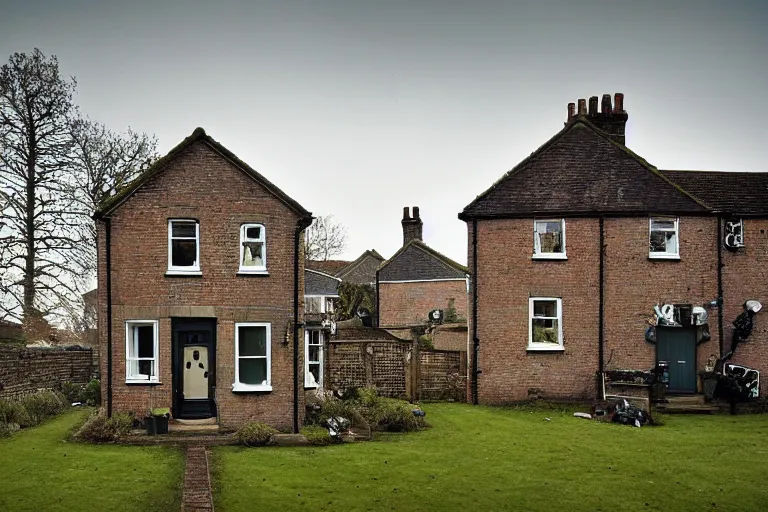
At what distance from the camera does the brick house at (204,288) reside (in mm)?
20703

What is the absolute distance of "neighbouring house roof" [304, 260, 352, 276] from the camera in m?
62.6

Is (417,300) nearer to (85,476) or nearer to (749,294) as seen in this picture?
(749,294)

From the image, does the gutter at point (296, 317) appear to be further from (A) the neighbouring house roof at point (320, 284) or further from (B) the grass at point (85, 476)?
(A) the neighbouring house roof at point (320, 284)

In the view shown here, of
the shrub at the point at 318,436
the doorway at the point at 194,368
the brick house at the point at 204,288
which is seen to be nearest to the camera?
the shrub at the point at 318,436

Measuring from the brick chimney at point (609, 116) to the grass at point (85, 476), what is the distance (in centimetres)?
1911

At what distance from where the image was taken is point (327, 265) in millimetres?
65500

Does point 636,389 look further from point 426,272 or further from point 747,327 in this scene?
point 426,272

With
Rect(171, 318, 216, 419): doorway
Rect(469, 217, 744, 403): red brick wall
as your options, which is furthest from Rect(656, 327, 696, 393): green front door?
Rect(171, 318, 216, 419): doorway

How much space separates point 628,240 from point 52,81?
78.4 ft

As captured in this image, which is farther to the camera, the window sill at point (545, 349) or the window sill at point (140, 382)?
the window sill at point (545, 349)

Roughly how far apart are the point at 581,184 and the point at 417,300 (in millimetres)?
22126

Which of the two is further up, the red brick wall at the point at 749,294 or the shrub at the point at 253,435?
the red brick wall at the point at 749,294

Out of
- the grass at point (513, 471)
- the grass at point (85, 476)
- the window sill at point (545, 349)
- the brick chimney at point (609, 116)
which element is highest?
the brick chimney at point (609, 116)

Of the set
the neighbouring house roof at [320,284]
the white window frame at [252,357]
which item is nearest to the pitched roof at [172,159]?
the white window frame at [252,357]
